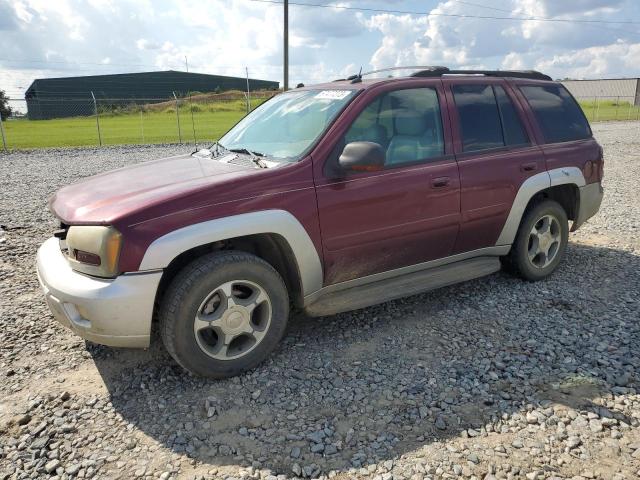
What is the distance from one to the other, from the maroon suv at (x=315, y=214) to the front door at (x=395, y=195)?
11mm

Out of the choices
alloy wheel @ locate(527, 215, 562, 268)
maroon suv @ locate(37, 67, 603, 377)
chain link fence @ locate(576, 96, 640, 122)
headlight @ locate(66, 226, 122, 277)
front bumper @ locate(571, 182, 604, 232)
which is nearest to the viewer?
headlight @ locate(66, 226, 122, 277)

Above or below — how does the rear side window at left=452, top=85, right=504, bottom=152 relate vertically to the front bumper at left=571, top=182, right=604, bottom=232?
above

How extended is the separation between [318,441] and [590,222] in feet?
19.1

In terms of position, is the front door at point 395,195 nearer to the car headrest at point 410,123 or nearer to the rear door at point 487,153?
the car headrest at point 410,123

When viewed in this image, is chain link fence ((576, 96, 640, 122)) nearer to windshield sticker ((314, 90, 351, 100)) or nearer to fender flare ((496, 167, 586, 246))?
fender flare ((496, 167, 586, 246))

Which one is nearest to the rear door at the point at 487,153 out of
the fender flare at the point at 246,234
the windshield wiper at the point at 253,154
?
the fender flare at the point at 246,234

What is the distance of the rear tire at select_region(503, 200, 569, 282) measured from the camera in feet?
15.1

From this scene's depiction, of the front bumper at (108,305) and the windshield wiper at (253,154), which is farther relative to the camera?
the windshield wiper at (253,154)

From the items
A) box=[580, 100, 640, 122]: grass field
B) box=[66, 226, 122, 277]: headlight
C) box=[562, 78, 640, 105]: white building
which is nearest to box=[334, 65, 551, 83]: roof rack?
box=[66, 226, 122, 277]: headlight

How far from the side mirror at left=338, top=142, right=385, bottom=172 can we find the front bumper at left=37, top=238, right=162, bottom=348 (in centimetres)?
138

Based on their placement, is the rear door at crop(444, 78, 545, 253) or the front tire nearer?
the front tire

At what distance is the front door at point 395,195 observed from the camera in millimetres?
3482

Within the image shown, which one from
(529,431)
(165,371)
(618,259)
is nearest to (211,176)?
(165,371)

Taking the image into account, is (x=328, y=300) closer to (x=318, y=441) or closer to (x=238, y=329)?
(x=238, y=329)
